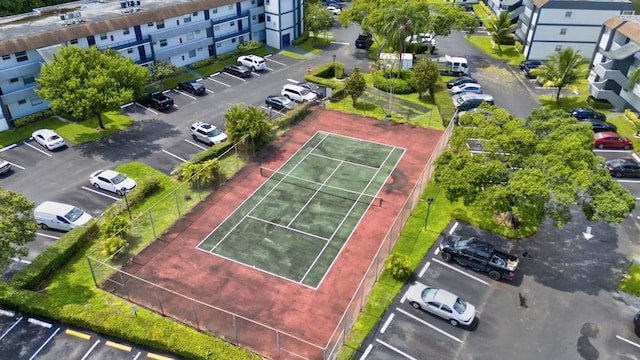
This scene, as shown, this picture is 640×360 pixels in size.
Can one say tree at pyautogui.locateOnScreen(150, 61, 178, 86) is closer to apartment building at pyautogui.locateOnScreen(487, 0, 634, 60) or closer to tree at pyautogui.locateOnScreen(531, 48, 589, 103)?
tree at pyautogui.locateOnScreen(531, 48, 589, 103)

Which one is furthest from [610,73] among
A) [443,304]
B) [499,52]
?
[443,304]

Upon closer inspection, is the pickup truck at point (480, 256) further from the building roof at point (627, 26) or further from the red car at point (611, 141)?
the building roof at point (627, 26)

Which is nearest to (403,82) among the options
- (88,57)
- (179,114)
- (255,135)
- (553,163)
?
(255,135)

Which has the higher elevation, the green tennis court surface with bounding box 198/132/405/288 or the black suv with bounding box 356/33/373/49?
the black suv with bounding box 356/33/373/49

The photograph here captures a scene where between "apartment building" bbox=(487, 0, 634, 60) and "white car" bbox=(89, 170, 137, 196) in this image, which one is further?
"apartment building" bbox=(487, 0, 634, 60)

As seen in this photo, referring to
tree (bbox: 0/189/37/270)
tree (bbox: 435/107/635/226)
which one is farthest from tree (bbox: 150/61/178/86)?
tree (bbox: 435/107/635/226)

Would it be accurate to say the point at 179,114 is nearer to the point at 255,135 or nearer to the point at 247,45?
the point at 255,135

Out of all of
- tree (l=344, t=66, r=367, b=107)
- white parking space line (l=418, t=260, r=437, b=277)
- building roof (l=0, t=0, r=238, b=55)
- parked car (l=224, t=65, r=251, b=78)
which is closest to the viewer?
white parking space line (l=418, t=260, r=437, b=277)
